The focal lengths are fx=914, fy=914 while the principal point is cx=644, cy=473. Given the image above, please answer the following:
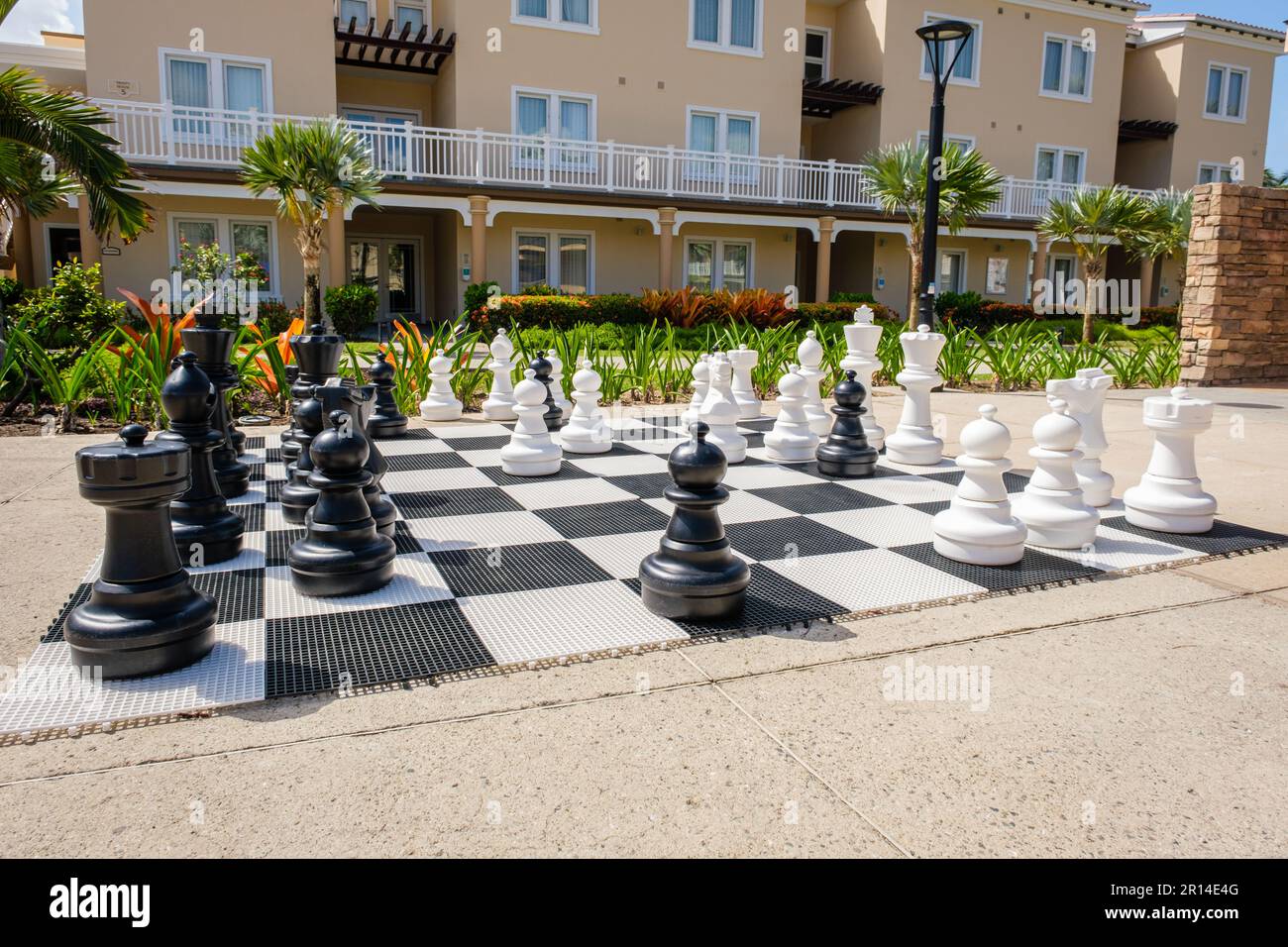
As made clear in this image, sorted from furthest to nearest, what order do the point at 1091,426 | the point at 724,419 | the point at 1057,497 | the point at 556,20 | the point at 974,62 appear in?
the point at 974,62, the point at 556,20, the point at 724,419, the point at 1091,426, the point at 1057,497

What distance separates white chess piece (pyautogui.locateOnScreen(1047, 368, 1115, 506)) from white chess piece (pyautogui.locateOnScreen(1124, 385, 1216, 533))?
24cm

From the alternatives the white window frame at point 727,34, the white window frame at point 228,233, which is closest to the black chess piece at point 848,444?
the white window frame at point 228,233

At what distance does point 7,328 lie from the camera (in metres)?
7.38

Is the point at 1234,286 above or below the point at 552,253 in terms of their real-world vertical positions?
below

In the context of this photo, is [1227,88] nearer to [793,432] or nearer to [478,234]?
[478,234]

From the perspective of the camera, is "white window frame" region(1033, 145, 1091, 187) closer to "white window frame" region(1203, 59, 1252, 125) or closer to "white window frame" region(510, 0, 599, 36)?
"white window frame" region(1203, 59, 1252, 125)

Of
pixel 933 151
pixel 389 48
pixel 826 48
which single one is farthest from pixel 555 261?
pixel 933 151

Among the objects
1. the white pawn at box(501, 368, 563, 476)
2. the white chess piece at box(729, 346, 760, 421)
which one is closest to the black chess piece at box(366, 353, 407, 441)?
the white pawn at box(501, 368, 563, 476)

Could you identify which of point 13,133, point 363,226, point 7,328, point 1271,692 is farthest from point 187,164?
point 1271,692

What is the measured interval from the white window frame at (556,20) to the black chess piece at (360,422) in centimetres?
1706

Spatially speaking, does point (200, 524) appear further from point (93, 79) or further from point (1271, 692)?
point (93, 79)

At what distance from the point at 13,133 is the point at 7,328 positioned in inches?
82.6

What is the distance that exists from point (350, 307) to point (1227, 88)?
2573 cm

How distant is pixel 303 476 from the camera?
401 cm
